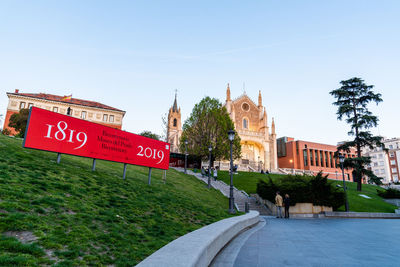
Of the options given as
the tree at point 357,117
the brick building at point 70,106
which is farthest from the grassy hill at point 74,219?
the brick building at point 70,106

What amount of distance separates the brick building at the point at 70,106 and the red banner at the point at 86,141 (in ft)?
147

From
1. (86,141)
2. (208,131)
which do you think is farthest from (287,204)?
(208,131)

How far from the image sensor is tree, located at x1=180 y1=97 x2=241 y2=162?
36500 millimetres

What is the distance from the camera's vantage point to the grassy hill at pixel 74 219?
3.80 meters

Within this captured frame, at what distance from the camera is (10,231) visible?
4.09 m

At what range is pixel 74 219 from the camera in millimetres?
5344

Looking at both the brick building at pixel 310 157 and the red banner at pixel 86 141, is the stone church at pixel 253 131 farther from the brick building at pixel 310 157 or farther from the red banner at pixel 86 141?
the red banner at pixel 86 141

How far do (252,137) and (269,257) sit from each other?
5181 centimetres

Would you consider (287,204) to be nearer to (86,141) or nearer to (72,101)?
(86,141)

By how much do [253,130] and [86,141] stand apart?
52.0m

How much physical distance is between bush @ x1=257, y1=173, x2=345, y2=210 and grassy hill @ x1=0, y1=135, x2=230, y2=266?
9.92 metres

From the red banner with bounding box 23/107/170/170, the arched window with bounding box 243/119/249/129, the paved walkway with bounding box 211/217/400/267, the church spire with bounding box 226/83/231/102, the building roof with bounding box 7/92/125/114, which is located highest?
the church spire with bounding box 226/83/231/102

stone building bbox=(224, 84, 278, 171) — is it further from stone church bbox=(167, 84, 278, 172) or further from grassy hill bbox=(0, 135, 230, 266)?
grassy hill bbox=(0, 135, 230, 266)

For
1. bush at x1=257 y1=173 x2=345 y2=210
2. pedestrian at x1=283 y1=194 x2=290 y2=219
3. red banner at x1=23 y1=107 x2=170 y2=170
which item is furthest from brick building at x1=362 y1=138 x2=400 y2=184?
red banner at x1=23 y1=107 x2=170 y2=170
